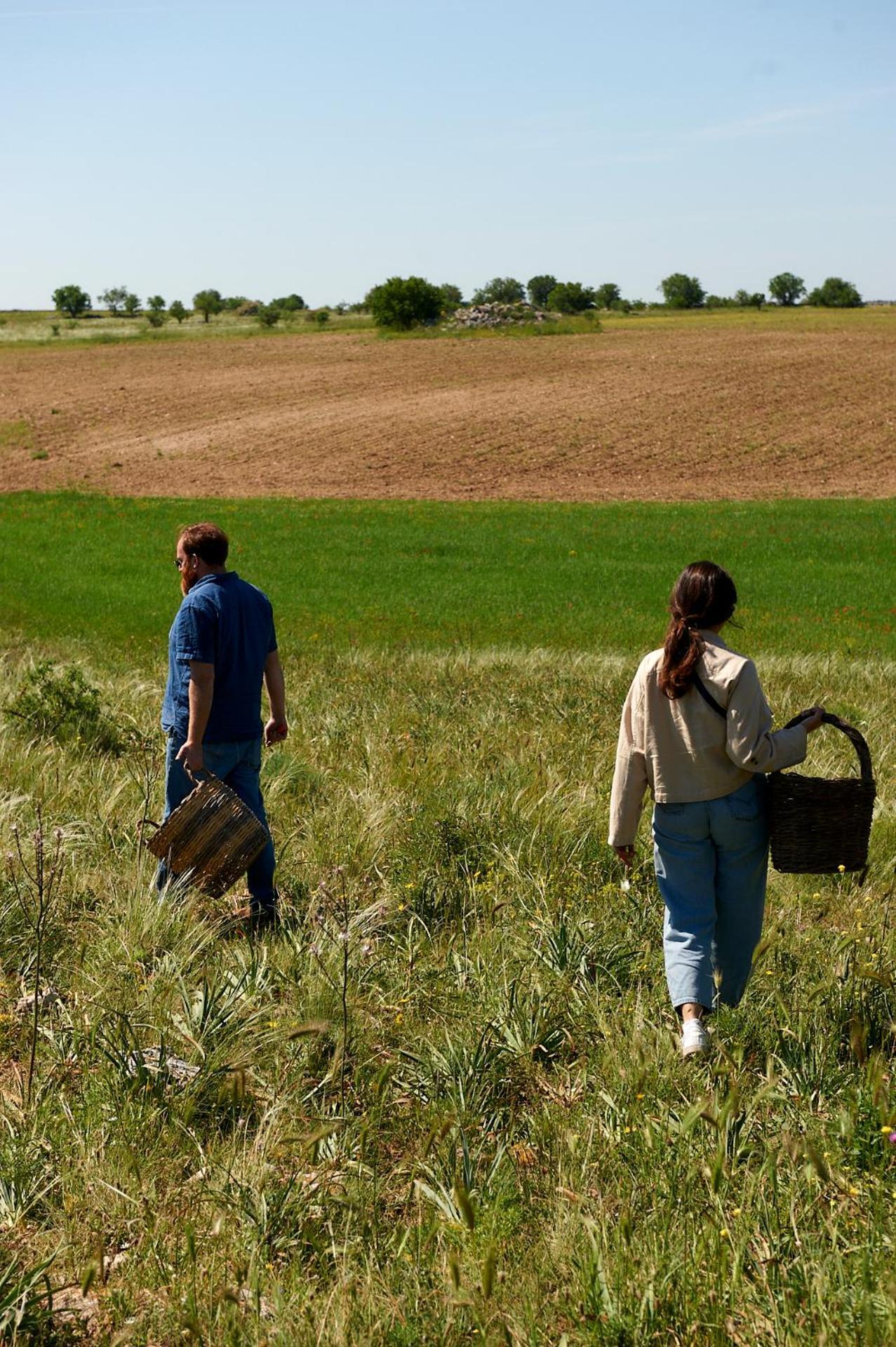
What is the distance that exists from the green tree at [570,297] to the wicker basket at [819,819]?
9912 centimetres

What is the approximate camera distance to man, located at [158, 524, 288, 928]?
5.54m

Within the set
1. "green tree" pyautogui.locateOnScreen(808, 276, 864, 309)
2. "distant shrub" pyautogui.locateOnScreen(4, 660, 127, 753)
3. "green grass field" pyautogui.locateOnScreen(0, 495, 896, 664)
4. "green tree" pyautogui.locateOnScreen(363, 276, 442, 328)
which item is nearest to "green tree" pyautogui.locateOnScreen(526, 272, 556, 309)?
"green tree" pyautogui.locateOnScreen(808, 276, 864, 309)

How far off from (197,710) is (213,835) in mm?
618

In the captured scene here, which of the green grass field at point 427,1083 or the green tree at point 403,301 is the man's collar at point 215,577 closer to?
the green grass field at point 427,1083

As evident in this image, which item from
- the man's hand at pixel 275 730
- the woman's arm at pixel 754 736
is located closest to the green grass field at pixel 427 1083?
the man's hand at pixel 275 730

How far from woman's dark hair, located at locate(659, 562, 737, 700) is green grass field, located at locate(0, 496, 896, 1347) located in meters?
1.11

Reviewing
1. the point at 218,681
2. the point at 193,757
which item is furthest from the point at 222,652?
the point at 193,757

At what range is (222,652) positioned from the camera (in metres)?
5.65

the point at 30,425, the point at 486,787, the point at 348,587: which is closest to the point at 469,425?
the point at 30,425

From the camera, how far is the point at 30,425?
4731cm

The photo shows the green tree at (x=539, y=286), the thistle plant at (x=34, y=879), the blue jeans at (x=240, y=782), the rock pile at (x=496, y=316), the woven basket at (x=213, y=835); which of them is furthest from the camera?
the green tree at (x=539, y=286)

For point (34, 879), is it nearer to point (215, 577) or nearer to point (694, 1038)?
point (215, 577)

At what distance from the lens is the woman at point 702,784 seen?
432cm

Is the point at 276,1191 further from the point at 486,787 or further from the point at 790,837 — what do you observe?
the point at 486,787
